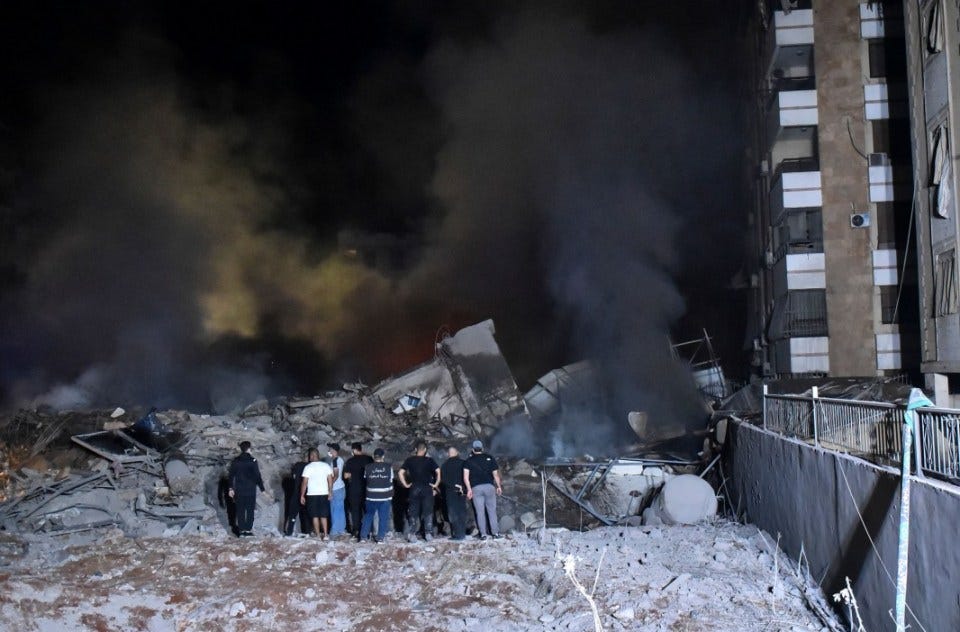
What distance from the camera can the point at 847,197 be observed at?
19.6 meters

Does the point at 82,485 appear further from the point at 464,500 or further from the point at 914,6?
the point at 914,6

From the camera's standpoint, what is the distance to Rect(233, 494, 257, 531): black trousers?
10062 millimetres

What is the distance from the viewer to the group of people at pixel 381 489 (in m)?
9.77

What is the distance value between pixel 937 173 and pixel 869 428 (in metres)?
9.54

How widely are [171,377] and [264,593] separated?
63.9 feet

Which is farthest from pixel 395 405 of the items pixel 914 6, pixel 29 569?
pixel 914 6

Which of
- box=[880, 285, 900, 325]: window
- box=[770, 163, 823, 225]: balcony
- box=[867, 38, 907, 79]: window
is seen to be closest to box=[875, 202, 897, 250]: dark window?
box=[880, 285, 900, 325]: window

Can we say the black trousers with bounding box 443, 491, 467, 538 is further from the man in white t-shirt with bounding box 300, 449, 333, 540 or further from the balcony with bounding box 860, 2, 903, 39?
the balcony with bounding box 860, 2, 903, 39

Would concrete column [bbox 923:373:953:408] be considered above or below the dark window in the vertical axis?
below

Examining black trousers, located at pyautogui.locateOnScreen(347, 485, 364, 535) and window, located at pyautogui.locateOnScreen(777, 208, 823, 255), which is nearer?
black trousers, located at pyautogui.locateOnScreen(347, 485, 364, 535)

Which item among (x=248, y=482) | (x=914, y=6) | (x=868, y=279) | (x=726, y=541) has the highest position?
(x=914, y=6)

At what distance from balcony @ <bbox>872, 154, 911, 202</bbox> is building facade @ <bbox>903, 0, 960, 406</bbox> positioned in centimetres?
456

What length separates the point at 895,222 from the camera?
19.4 meters

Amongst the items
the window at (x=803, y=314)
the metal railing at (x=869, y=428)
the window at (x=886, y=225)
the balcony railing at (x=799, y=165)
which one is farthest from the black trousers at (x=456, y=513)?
the window at (x=886, y=225)
